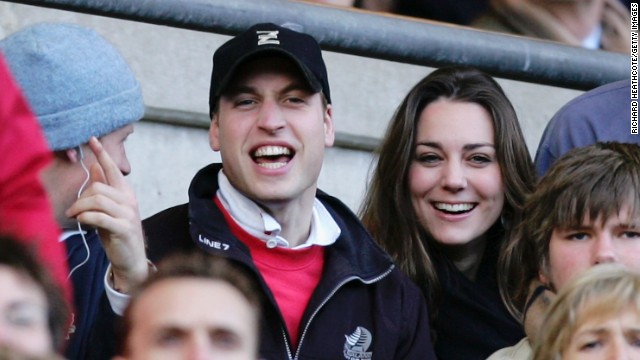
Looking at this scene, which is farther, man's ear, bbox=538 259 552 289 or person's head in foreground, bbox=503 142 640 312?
man's ear, bbox=538 259 552 289

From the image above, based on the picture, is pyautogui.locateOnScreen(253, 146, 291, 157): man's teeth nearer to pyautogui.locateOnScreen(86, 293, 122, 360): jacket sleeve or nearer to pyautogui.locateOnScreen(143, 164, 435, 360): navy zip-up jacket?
pyautogui.locateOnScreen(143, 164, 435, 360): navy zip-up jacket

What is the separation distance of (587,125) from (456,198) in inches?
17.9

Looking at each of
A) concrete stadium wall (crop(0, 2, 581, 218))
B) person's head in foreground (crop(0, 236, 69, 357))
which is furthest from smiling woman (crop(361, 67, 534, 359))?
person's head in foreground (crop(0, 236, 69, 357))

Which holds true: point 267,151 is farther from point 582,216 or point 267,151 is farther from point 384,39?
point 582,216

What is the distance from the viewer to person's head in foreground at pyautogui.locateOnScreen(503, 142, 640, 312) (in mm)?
5109

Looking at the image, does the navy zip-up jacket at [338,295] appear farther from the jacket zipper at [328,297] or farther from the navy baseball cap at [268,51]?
the navy baseball cap at [268,51]

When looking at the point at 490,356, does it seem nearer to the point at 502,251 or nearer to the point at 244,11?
the point at 502,251

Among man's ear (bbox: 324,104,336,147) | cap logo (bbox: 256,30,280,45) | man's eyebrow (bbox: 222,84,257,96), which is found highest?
cap logo (bbox: 256,30,280,45)

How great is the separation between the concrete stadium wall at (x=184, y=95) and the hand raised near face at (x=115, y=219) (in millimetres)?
1500

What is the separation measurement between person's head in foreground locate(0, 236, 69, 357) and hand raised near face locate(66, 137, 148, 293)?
2.68 ft

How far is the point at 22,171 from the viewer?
4.32m

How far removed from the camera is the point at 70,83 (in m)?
4.93

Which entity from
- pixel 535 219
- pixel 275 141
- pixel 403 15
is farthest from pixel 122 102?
pixel 403 15

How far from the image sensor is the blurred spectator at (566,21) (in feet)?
22.8
